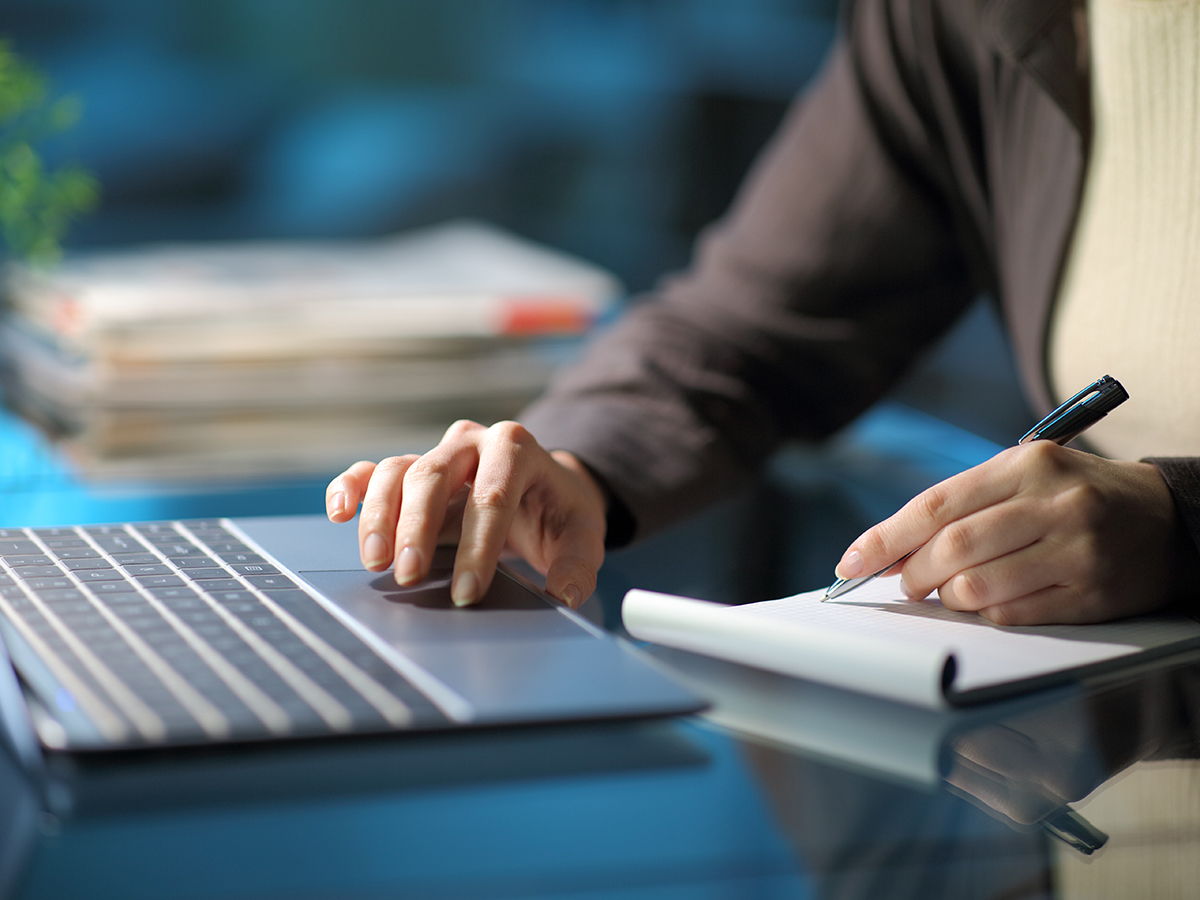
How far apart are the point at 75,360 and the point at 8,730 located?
2.53ft

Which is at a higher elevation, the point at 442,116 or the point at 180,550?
the point at 442,116

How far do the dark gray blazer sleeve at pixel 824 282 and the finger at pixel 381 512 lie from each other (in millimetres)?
300

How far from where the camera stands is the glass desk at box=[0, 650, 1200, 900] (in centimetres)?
38

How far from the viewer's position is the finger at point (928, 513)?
62 cm

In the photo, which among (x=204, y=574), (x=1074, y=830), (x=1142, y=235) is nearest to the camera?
(x=1074, y=830)

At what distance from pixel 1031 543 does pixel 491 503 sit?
0.27 meters

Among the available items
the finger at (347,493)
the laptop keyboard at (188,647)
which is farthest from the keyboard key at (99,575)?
the finger at (347,493)

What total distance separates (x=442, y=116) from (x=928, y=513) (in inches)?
48.7

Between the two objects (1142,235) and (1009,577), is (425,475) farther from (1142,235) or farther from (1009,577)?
(1142,235)

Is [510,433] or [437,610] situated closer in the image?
[437,610]

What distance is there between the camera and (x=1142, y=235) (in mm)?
864

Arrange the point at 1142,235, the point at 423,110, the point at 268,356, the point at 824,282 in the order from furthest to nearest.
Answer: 1. the point at 423,110
2. the point at 268,356
3. the point at 824,282
4. the point at 1142,235

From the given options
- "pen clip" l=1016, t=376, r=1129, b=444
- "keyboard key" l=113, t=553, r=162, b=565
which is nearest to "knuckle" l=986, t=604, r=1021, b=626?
"pen clip" l=1016, t=376, r=1129, b=444

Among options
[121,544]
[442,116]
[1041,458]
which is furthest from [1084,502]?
[442,116]
